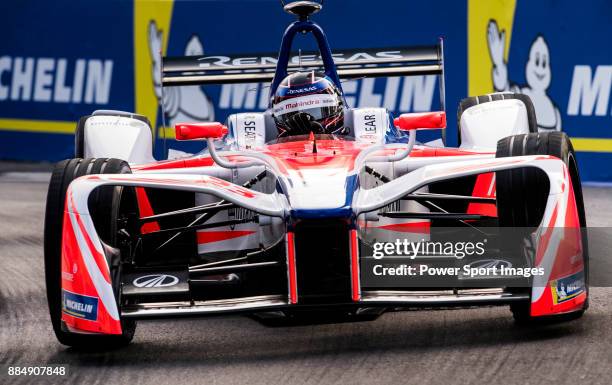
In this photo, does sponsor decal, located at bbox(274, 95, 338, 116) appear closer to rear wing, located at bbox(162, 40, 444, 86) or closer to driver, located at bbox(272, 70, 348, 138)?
driver, located at bbox(272, 70, 348, 138)

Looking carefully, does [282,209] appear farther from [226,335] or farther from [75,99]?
[75,99]

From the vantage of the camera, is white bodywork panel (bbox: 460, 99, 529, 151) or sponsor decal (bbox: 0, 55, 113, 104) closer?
white bodywork panel (bbox: 460, 99, 529, 151)

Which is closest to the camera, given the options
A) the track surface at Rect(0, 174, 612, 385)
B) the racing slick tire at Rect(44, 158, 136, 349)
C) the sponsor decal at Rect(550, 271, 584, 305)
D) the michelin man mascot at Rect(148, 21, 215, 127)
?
the track surface at Rect(0, 174, 612, 385)

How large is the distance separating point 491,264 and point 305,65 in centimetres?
350

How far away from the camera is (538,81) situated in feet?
38.9

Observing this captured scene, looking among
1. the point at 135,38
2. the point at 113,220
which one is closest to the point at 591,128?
the point at 135,38

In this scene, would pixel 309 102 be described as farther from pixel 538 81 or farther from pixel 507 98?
pixel 538 81

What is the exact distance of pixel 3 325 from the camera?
21.5 ft

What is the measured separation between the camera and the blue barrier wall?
11.8m

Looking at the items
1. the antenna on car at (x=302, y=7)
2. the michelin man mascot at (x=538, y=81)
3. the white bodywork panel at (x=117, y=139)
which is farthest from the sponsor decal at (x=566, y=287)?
the michelin man mascot at (x=538, y=81)

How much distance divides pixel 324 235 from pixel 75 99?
885cm

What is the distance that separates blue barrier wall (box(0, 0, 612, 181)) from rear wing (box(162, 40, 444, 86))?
3.40 metres

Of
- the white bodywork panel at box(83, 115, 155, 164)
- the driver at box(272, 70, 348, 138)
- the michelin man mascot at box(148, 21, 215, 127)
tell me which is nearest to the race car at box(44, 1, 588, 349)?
the driver at box(272, 70, 348, 138)

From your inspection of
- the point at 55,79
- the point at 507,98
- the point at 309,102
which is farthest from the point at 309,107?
the point at 55,79
